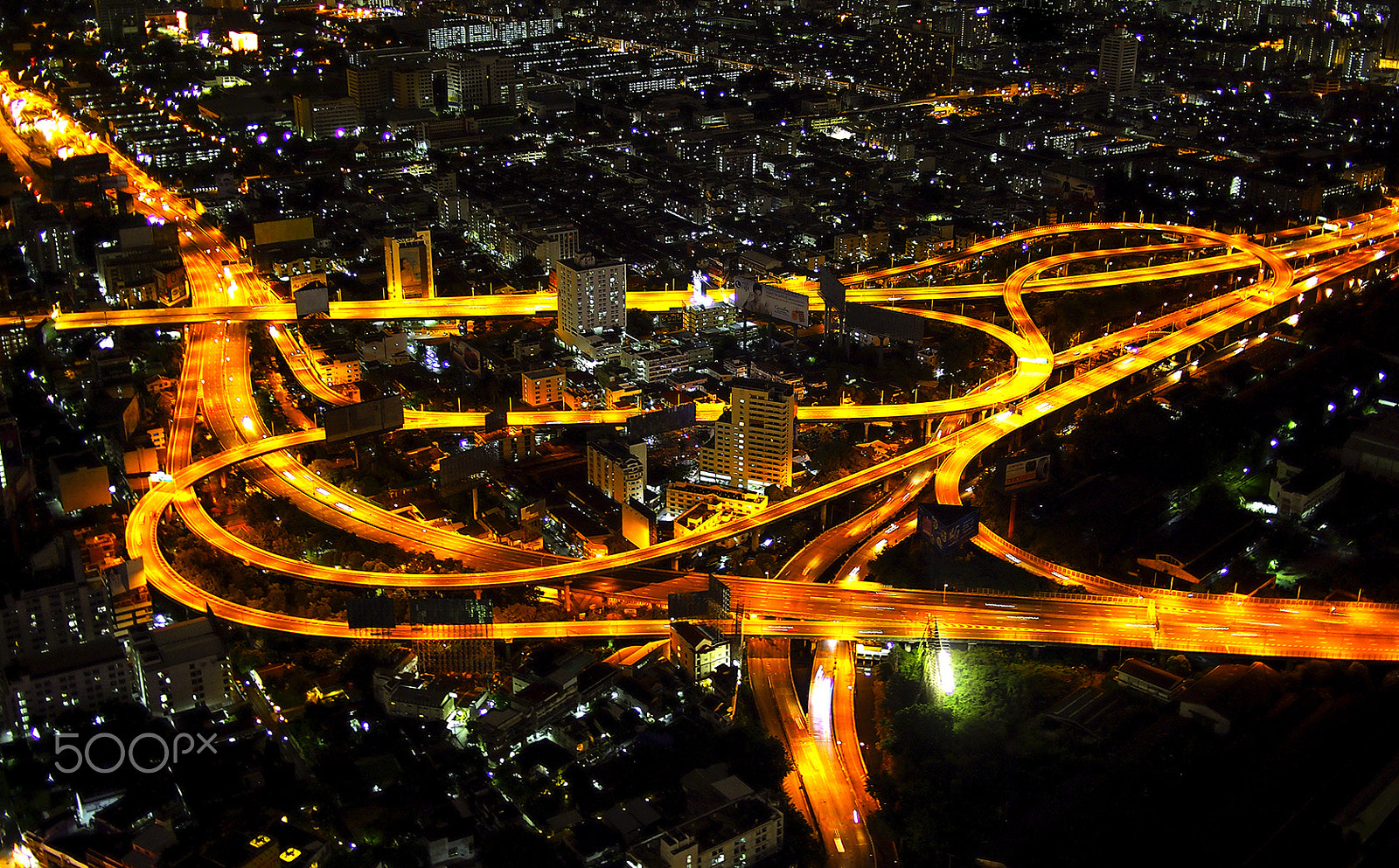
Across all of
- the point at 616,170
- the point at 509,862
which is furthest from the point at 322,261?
the point at 509,862

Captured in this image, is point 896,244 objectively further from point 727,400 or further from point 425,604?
point 425,604

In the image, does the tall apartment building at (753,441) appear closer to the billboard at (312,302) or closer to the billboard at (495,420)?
the billboard at (495,420)

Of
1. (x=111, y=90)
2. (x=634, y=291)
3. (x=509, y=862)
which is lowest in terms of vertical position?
(x=509, y=862)

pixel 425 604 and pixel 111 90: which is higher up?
pixel 111 90

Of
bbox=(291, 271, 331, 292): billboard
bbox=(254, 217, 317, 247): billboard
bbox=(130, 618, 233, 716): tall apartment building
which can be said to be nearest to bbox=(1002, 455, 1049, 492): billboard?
bbox=(130, 618, 233, 716): tall apartment building

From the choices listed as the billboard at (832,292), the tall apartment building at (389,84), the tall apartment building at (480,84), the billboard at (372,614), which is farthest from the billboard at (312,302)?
the tall apartment building at (480,84)
